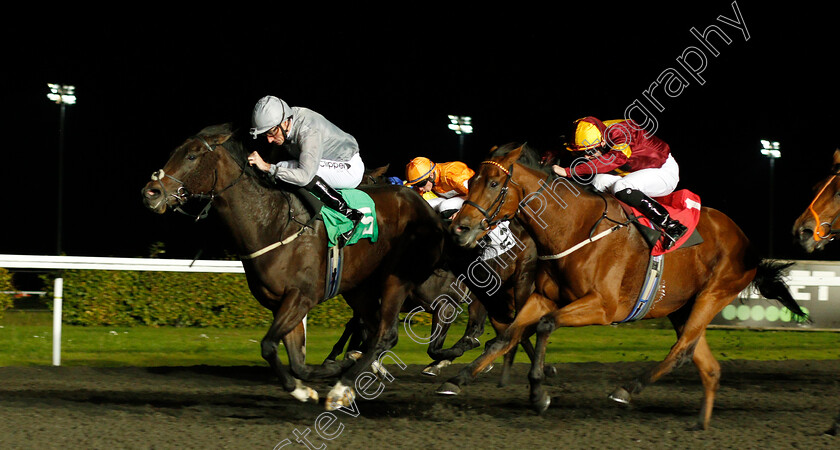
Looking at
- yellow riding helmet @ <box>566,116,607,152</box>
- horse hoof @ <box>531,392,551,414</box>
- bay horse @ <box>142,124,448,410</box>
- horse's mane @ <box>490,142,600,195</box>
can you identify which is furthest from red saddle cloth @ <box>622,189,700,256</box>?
bay horse @ <box>142,124,448,410</box>

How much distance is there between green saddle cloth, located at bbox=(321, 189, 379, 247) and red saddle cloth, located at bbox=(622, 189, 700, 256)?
161 centimetres

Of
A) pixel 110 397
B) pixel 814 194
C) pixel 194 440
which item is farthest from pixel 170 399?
pixel 814 194

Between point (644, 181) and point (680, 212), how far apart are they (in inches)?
11.8

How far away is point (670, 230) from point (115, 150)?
25355 mm

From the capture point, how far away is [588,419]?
15.5 ft

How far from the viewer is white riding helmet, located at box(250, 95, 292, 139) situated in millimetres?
4824

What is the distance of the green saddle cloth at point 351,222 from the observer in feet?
16.5

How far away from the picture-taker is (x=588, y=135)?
16.3 ft

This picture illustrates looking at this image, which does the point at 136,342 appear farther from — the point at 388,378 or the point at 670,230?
the point at 670,230

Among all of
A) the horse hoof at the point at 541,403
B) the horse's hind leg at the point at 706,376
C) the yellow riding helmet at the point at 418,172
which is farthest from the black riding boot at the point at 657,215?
the yellow riding helmet at the point at 418,172

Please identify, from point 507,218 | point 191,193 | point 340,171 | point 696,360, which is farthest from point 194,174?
point 696,360

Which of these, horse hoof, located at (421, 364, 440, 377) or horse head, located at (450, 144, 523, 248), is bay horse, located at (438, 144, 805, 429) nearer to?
horse head, located at (450, 144, 523, 248)

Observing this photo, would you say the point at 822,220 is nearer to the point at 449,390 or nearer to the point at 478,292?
the point at 449,390

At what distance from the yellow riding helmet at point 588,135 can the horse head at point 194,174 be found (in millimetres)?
2029
